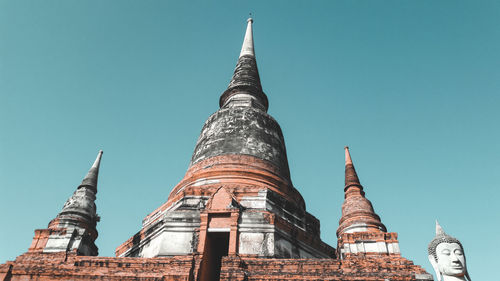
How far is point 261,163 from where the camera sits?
1209 cm

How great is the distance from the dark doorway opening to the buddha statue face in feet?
14.1

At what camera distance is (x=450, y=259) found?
638 cm

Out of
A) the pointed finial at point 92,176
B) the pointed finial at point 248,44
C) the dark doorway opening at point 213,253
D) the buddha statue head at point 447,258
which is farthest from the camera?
the pointed finial at point 248,44

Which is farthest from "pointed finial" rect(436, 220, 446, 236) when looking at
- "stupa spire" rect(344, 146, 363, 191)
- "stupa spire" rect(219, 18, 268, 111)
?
"stupa spire" rect(219, 18, 268, 111)

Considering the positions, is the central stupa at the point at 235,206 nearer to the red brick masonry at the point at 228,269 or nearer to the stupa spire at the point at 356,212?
the red brick masonry at the point at 228,269

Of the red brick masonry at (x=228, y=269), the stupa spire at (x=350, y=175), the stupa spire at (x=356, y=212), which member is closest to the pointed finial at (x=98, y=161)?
the red brick masonry at (x=228, y=269)

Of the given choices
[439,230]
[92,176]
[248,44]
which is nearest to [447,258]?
[439,230]

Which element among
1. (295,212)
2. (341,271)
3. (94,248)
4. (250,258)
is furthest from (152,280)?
(295,212)

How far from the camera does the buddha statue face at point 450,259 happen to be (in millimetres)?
6277

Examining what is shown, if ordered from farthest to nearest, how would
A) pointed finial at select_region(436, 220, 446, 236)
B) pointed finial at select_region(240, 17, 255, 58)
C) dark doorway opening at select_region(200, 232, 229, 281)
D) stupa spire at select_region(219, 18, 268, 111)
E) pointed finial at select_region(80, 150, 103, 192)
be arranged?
pointed finial at select_region(240, 17, 255, 58) → stupa spire at select_region(219, 18, 268, 111) → pointed finial at select_region(80, 150, 103, 192) → dark doorway opening at select_region(200, 232, 229, 281) → pointed finial at select_region(436, 220, 446, 236)

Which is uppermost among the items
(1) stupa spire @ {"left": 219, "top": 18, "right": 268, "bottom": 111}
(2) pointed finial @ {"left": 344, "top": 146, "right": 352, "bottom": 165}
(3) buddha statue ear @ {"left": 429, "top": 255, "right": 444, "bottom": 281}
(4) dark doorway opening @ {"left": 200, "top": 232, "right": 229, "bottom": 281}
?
(1) stupa spire @ {"left": 219, "top": 18, "right": 268, "bottom": 111}

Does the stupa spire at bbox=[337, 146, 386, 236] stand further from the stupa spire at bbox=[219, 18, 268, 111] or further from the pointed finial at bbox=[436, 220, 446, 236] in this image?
the stupa spire at bbox=[219, 18, 268, 111]

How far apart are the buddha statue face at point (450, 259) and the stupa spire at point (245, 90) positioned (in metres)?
9.59

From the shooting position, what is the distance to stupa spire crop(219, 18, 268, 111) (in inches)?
612
